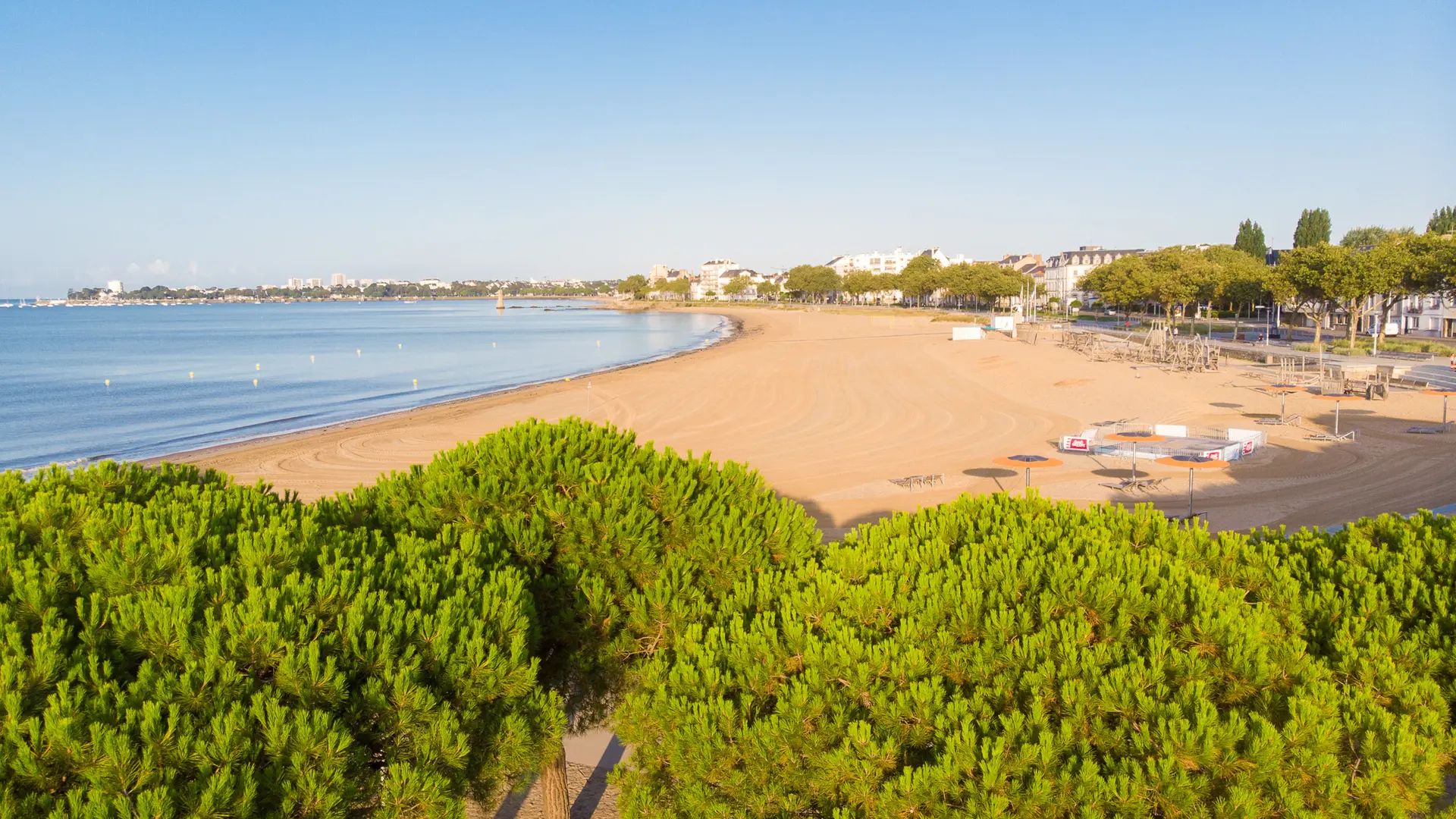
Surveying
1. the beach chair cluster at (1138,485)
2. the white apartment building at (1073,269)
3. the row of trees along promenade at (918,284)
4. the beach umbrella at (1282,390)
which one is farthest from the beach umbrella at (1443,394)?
the white apartment building at (1073,269)

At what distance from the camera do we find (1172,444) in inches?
784

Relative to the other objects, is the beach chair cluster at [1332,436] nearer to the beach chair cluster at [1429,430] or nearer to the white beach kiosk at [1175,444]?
the white beach kiosk at [1175,444]

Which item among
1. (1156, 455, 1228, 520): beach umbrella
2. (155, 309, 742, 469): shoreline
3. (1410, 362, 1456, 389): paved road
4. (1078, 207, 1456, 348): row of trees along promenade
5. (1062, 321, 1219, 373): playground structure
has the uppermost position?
(1078, 207, 1456, 348): row of trees along promenade

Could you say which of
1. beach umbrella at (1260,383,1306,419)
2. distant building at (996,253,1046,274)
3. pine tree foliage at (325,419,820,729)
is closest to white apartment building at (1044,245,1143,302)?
distant building at (996,253,1046,274)

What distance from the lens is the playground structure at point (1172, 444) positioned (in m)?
18.7

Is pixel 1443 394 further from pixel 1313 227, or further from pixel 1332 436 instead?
pixel 1313 227

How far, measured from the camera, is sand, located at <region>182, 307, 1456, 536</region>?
649 inches

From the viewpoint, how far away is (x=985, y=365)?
40812 mm

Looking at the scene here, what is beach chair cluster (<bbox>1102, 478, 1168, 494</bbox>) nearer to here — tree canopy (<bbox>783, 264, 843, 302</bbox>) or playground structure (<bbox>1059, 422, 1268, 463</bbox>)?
playground structure (<bbox>1059, 422, 1268, 463</bbox>)

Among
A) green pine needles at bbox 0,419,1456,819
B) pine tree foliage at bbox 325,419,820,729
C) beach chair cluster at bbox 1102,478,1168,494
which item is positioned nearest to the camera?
green pine needles at bbox 0,419,1456,819

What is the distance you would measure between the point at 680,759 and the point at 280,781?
1.84m

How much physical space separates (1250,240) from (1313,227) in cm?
757

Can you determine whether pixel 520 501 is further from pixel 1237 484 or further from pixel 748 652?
pixel 1237 484

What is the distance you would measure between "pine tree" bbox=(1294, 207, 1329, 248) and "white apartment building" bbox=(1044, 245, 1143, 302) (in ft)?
84.3
